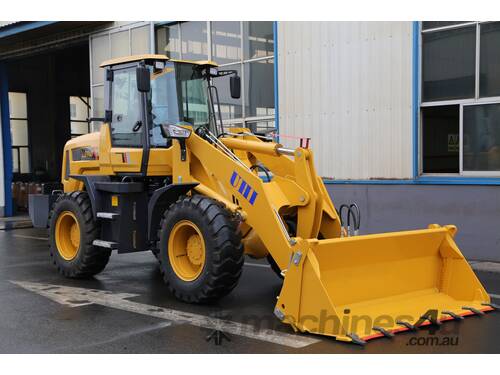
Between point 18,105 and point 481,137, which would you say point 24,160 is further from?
point 481,137

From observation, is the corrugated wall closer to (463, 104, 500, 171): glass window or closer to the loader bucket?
(463, 104, 500, 171): glass window

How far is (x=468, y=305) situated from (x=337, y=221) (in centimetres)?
171

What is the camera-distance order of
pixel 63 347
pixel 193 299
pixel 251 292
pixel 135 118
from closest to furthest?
pixel 63 347 → pixel 193 299 → pixel 251 292 → pixel 135 118

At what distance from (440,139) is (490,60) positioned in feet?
4.91

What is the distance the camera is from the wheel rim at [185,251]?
6.86m

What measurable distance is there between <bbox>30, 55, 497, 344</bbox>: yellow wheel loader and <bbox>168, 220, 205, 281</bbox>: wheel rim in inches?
0.6

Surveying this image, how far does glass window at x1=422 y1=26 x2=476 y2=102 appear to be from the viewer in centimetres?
993

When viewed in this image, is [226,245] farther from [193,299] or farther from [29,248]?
[29,248]

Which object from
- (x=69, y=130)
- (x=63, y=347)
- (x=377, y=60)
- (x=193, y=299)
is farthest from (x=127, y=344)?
(x=69, y=130)

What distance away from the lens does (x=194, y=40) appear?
1441 cm

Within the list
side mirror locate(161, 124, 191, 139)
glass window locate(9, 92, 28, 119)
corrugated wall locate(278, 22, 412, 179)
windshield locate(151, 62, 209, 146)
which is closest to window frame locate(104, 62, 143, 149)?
windshield locate(151, 62, 209, 146)

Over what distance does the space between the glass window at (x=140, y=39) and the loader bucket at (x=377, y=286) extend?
10.7m

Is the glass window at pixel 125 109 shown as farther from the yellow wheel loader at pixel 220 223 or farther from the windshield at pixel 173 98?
the windshield at pixel 173 98

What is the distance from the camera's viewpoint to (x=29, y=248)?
12102mm
